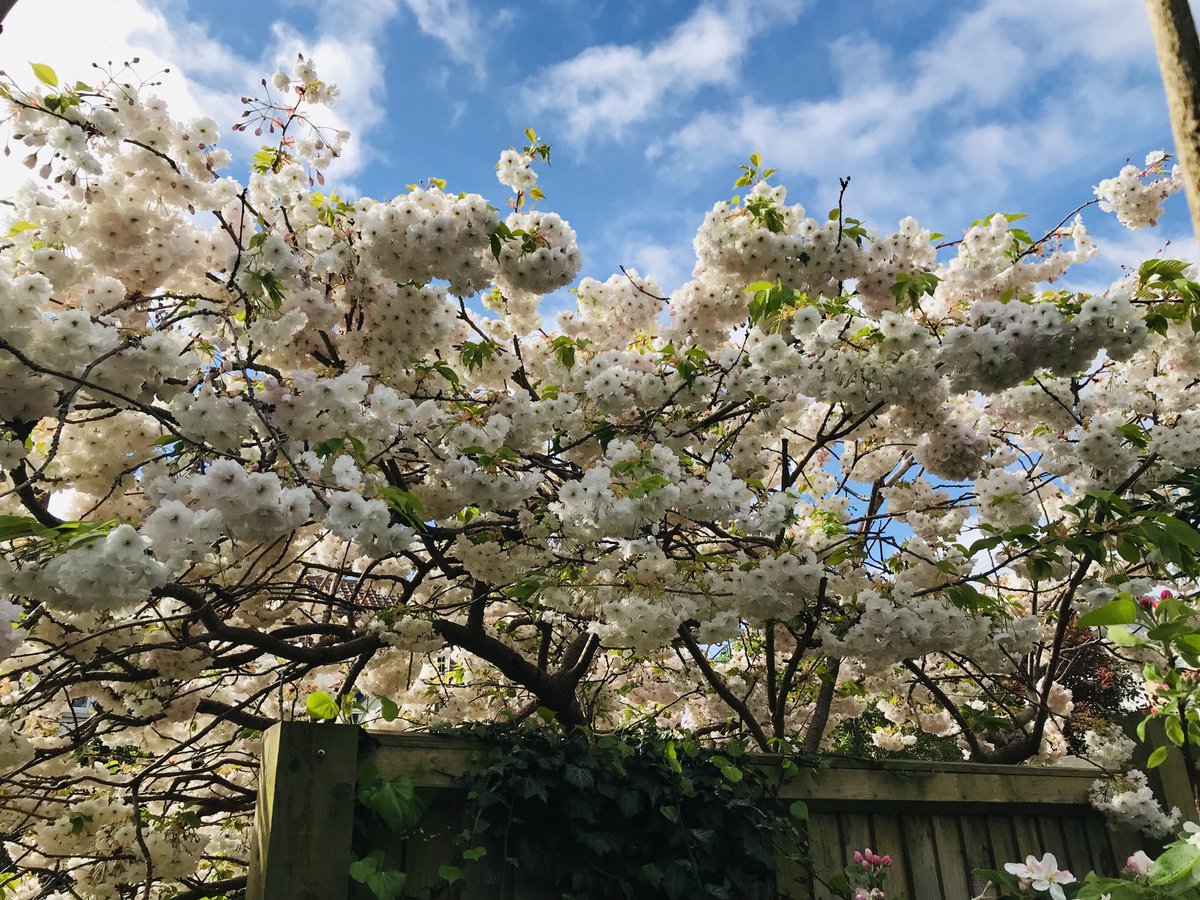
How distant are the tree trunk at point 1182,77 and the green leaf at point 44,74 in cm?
302

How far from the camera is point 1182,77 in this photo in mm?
1528

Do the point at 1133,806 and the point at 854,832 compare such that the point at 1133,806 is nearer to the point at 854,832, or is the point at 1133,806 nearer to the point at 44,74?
the point at 854,832

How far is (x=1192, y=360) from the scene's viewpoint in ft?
15.2

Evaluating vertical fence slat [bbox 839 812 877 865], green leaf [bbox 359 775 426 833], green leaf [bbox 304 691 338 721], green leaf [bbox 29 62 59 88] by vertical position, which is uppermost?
green leaf [bbox 29 62 59 88]

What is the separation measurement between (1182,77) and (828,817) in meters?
2.17

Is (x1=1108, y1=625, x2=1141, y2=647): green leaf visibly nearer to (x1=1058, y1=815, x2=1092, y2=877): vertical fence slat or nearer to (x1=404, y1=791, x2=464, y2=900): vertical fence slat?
(x1=404, y1=791, x2=464, y2=900): vertical fence slat

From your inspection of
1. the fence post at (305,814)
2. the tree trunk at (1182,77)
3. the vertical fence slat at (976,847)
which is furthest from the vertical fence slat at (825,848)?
the tree trunk at (1182,77)

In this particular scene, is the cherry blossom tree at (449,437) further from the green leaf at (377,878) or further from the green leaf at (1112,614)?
the green leaf at (1112,614)

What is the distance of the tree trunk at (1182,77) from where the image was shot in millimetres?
1471

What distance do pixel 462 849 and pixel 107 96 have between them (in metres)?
2.75

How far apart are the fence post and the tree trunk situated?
2.03 m

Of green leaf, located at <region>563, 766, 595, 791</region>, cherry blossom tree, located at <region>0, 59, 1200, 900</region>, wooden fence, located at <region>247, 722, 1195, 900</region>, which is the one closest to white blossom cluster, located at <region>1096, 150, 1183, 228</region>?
cherry blossom tree, located at <region>0, 59, 1200, 900</region>

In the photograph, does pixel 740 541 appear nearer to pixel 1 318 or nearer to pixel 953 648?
pixel 953 648

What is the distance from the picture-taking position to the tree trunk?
1.47m
